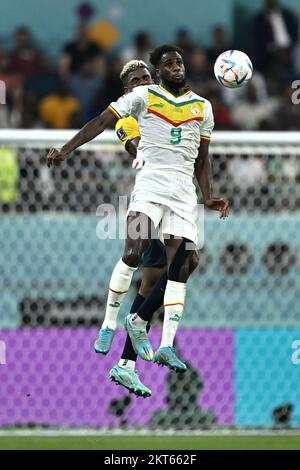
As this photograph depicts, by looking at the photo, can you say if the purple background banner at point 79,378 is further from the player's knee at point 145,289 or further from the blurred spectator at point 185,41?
the blurred spectator at point 185,41

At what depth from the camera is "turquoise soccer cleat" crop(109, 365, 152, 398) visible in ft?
30.4

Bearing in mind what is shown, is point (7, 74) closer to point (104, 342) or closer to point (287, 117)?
point (287, 117)

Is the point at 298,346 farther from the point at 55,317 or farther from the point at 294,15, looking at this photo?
the point at 294,15

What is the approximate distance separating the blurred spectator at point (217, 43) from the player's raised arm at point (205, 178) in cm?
876

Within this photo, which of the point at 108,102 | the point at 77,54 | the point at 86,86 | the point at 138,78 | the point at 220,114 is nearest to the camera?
the point at 138,78

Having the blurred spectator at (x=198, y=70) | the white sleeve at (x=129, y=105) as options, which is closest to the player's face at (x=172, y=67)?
the white sleeve at (x=129, y=105)

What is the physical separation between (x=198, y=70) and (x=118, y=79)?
1.15m

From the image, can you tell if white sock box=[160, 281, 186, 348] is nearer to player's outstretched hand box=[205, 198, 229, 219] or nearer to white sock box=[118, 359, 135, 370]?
white sock box=[118, 359, 135, 370]

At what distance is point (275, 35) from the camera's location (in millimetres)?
18906

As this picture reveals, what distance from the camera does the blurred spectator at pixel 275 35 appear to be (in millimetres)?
18719

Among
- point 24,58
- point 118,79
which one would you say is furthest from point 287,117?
point 24,58

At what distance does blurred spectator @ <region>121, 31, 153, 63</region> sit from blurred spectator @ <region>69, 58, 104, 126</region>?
578mm

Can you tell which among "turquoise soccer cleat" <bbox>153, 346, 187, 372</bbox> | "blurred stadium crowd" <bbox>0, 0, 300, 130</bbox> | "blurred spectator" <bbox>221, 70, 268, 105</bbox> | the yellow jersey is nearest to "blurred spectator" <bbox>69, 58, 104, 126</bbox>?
"blurred stadium crowd" <bbox>0, 0, 300, 130</bbox>

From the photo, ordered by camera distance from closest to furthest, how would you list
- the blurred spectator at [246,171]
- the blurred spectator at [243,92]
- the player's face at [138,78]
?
Answer: the player's face at [138,78], the blurred spectator at [246,171], the blurred spectator at [243,92]
